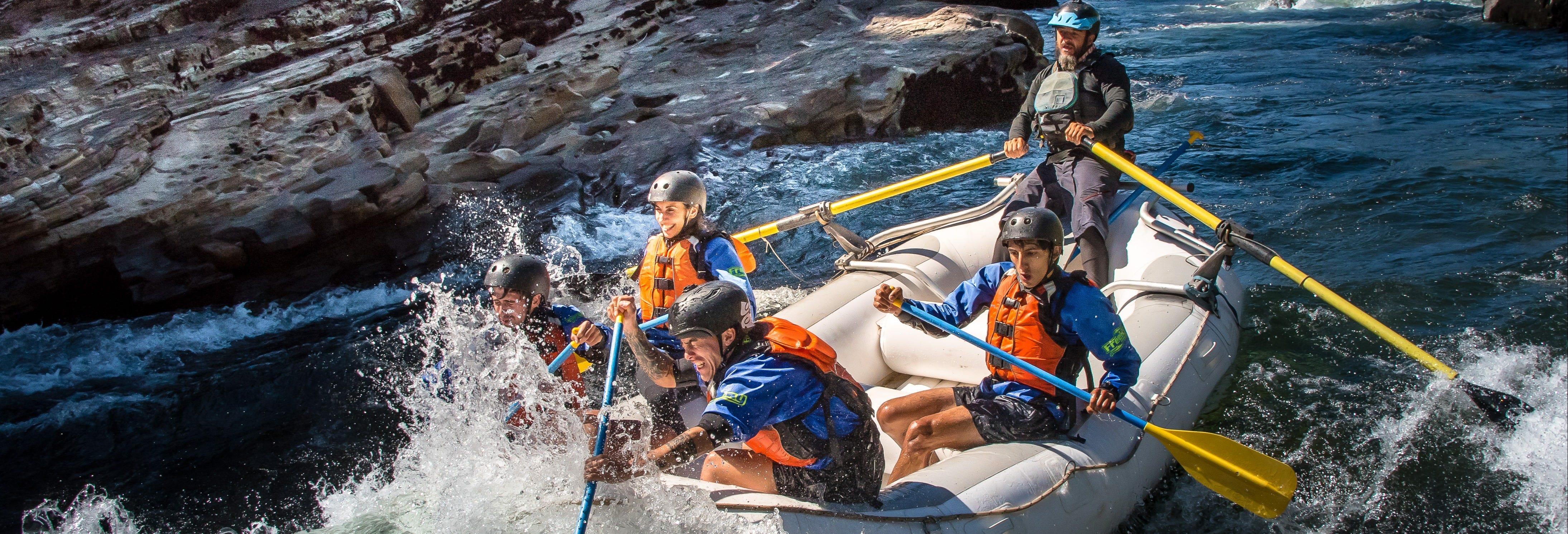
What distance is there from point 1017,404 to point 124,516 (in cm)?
446

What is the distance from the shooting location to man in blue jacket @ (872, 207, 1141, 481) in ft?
11.3

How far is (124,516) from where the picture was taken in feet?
15.6

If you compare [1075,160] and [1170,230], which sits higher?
[1075,160]

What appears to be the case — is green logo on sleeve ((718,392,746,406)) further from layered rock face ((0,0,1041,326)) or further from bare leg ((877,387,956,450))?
layered rock face ((0,0,1041,326))

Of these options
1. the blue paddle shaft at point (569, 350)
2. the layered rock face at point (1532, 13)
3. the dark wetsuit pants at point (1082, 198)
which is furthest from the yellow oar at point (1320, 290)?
the layered rock face at point (1532, 13)

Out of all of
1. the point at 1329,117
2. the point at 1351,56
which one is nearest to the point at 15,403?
the point at 1329,117

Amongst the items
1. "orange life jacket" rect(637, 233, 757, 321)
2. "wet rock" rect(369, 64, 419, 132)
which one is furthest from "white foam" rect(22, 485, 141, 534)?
"wet rock" rect(369, 64, 419, 132)

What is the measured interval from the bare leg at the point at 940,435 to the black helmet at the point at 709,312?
1036 mm

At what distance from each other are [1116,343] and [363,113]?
26.4 feet

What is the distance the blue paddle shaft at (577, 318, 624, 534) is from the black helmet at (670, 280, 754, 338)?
48 centimetres

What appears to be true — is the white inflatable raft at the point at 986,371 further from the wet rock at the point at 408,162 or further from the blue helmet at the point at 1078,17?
the wet rock at the point at 408,162

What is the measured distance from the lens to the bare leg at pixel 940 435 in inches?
145

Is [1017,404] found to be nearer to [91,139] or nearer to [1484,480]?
[1484,480]

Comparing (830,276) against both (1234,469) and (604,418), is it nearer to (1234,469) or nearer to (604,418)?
(1234,469)
